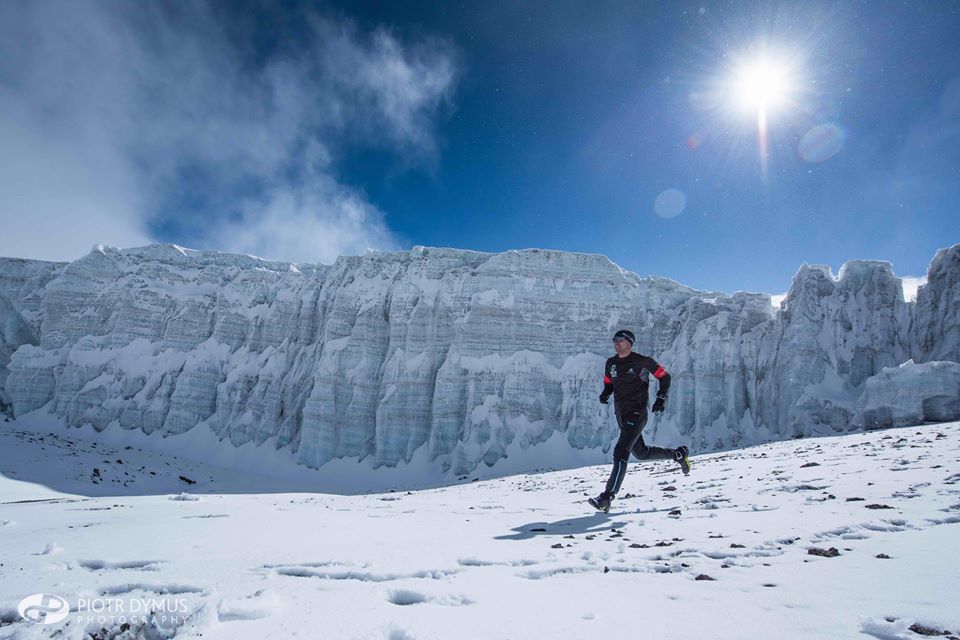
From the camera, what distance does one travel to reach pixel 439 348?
51906 mm

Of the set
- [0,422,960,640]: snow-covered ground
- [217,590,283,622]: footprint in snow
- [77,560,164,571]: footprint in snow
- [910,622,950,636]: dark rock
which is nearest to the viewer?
[910,622,950,636]: dark rock

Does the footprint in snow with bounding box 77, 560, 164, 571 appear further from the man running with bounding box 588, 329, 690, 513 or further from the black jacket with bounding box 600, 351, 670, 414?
the black jacket with bounding box 600, 351, 670, 414

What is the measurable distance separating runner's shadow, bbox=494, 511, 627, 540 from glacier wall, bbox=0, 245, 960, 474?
1242 inches

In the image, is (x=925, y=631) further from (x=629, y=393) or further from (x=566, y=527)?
(x=629, y=393)

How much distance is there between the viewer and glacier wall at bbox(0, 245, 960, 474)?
37.7m

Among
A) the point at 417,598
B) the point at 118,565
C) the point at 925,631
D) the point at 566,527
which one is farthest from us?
the point at 566,527

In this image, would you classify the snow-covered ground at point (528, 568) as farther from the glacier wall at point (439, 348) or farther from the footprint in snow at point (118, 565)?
the glacier wall at point (439, 348)

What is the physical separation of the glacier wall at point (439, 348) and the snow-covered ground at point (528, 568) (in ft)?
103

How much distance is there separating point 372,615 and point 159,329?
73.2 metres

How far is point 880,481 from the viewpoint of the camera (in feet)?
26.4

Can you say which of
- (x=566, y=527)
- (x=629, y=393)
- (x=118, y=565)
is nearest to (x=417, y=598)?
(x=118, y=565)

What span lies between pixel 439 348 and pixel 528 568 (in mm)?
47625

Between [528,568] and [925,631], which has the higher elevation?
[925,631]

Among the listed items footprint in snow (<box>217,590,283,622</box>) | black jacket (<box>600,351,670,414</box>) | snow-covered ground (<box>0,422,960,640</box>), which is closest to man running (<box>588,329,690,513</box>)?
black jacket (<box>600,351,670,414</box>)
